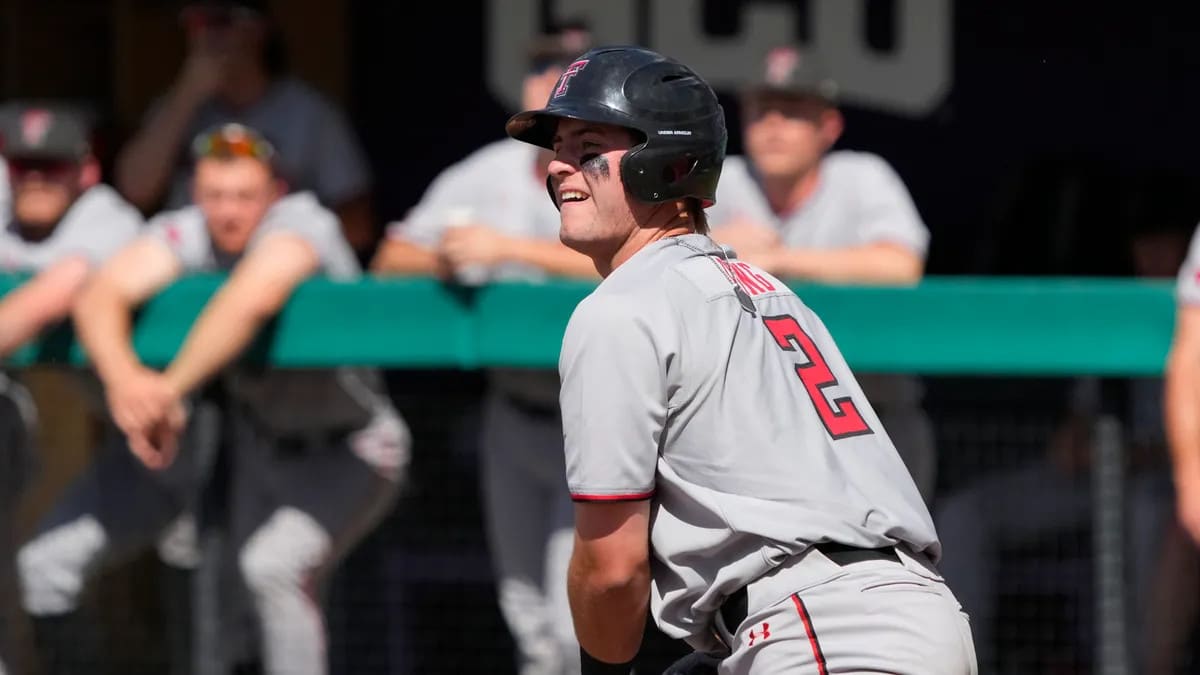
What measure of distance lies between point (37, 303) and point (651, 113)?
232cm

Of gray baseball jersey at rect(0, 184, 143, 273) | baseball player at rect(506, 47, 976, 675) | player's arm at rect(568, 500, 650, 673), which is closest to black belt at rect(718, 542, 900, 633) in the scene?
baseball player at rect(506, 47, 976, 675)

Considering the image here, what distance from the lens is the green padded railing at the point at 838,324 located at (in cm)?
418

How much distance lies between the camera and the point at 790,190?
456 cm

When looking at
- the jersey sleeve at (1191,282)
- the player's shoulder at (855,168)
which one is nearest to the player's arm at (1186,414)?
the jersey sleeve at (1191,282)

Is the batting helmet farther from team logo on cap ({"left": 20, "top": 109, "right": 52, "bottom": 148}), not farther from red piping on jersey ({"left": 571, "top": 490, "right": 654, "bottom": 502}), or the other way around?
team logo on cap ({"left": 20, "top": 109, "right": 52, "bottom": 148})

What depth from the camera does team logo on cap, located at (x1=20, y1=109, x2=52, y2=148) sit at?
4781mm

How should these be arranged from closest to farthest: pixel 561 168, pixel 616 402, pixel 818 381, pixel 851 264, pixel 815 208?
pixel 616 402, pixel 818 381, pixel 561 168, pixel 851 264, pixel 815 208

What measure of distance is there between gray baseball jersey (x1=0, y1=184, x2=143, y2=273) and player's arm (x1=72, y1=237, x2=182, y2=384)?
0.48ft

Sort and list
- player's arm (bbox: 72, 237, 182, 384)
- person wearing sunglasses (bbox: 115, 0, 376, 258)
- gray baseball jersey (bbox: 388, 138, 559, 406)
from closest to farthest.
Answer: player's arm (bbox: 72, 237, 182, 384)
gray baseball jersey (bbox: 388, 138, 559, 406)
person wearing sunglasses (bbox: 115, 0, 376, 258)

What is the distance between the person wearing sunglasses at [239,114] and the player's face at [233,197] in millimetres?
733

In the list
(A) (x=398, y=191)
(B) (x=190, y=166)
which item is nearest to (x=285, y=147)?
(B) (x=190, y=166)

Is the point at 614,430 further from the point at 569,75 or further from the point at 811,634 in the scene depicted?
the point at 569,75

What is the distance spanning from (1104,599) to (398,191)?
342 cm

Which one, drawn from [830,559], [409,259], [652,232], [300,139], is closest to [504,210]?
[409,259]
